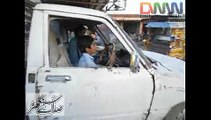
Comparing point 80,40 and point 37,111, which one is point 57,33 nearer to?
point 80,40

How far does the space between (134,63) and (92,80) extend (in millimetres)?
397

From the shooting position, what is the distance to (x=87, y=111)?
309cm

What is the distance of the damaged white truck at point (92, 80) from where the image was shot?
9.97ft

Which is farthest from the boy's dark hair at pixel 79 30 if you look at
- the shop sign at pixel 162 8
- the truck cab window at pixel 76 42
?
the shop sign at pixel 162 8

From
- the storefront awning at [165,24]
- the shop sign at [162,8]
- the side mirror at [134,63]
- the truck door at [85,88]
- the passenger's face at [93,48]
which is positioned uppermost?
the shop sign at [162,8]

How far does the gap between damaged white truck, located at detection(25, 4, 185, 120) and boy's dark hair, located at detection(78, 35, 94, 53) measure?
96 mm

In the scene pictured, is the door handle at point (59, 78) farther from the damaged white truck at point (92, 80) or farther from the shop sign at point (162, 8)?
the shop sign at point (162, 8)

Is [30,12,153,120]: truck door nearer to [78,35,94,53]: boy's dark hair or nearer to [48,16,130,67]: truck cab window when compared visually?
[48,16,130,67]: truck cab window

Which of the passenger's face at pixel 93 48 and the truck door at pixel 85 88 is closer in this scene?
the truck door at pixel 85 88

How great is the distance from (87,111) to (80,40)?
600 mm

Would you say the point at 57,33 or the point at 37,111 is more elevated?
the point at 57,33

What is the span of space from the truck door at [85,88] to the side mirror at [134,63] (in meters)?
0.04
